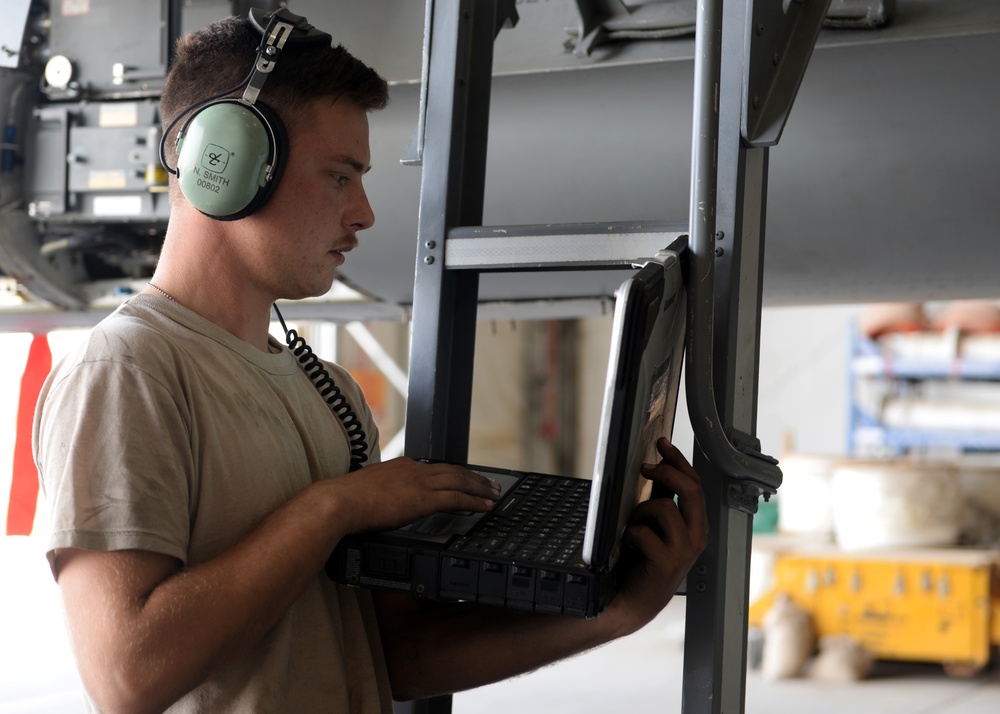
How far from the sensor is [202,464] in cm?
101

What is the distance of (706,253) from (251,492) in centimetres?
54

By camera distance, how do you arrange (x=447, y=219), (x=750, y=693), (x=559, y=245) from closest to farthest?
(x=559, y=245) → (x=447, y=219) → (x=750, y=693)

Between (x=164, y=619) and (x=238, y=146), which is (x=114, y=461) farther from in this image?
(x=238, y=146)

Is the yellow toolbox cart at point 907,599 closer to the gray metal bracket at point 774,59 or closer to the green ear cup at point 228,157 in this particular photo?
the gray metal bracket at point 774,59

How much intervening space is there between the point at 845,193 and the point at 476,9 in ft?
3.58

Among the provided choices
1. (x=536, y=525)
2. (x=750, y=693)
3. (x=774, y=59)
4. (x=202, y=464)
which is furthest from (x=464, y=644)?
(x=750, y=693)

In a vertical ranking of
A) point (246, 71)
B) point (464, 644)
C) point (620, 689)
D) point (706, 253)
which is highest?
point (246, 71)

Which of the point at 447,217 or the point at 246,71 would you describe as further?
the point at 447,217

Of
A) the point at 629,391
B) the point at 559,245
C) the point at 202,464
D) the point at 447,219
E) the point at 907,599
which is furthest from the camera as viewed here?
the point at 907,599

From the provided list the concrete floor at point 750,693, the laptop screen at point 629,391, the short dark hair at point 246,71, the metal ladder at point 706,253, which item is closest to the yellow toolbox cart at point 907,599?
the concrete floor at point 750,693

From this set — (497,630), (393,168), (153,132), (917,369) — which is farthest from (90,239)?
(917,369)

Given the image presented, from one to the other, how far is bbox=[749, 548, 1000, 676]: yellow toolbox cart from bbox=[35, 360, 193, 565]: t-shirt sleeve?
438cm

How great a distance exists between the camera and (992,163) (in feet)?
6.40

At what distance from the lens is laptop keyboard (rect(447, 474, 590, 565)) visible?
98 cm
